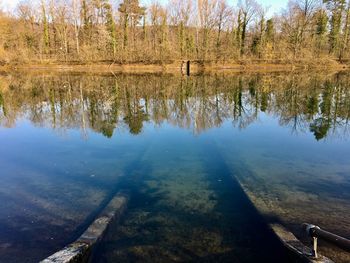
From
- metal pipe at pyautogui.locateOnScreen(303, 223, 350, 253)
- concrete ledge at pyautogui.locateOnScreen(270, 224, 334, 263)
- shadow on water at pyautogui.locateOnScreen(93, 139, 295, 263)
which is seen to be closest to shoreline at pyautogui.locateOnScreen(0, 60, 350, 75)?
shadow on water at pyautogui.locateOnScreen(93, 139, 295, 263)

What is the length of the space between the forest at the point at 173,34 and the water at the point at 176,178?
29867 millimetres

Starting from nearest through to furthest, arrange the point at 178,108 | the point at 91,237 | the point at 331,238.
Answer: the point at 331,238 < the point at 91,237 < the point at 178,108

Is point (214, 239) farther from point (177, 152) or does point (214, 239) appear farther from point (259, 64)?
point (259, 64)

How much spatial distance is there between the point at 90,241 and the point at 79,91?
18.4 meters

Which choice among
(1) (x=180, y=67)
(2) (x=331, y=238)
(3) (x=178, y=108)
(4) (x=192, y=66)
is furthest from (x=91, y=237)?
(4) (x=192, y=66)

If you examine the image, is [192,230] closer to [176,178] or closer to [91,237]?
[91,237]

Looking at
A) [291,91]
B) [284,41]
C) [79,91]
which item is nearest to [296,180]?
[291,91]

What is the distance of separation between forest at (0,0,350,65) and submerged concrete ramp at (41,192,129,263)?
37384 mm

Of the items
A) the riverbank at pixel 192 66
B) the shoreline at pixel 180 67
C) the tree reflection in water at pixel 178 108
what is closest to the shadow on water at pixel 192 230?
the tree reflection in water at pixel 178 108

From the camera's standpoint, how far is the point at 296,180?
23.4 ft

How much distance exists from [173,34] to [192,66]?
8.27 meters

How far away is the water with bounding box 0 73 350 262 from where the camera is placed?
15.9 feet

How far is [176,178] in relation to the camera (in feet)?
24.0

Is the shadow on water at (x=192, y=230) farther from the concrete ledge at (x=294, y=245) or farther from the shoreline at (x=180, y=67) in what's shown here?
the shoreline at (x=180, y=67)
